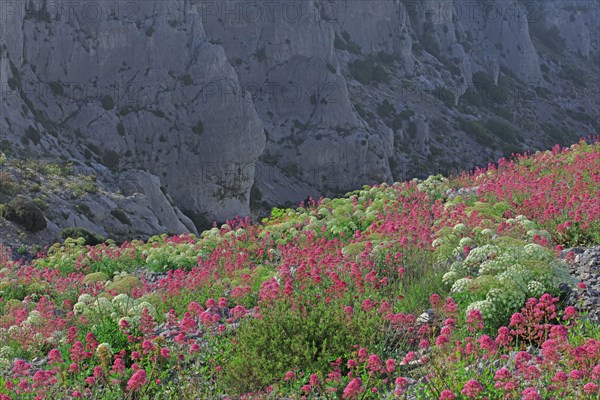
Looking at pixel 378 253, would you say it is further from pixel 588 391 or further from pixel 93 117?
pixel 93 117

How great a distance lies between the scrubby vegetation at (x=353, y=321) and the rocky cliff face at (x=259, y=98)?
2922cm

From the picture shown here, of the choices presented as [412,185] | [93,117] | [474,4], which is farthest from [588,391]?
[474,4]

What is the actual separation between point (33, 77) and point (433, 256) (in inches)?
2344

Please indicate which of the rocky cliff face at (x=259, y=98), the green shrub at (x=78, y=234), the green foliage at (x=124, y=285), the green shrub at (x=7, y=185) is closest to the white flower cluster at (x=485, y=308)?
the green foliage at (x=124, y=285)

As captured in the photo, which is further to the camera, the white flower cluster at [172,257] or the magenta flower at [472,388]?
the white flower cluster at [172,257]

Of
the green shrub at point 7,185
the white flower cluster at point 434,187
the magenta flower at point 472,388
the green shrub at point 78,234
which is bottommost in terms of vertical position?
the green shrub at point 78,234

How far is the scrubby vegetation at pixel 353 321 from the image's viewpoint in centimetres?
744

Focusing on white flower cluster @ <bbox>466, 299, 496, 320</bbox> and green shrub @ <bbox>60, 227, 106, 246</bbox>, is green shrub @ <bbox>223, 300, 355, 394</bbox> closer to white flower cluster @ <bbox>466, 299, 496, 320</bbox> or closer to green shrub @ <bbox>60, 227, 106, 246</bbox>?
white flower cluster @ <bbox>466, 299, 496, 320</bbox>

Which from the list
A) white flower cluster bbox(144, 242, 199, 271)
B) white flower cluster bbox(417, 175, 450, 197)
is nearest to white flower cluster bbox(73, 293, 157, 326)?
white flower cluster bbox(144, 242, 199, 271)

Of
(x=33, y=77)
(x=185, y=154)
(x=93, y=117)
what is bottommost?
(x=185, y=154)

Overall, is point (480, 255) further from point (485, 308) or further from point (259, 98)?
point (259, 98)

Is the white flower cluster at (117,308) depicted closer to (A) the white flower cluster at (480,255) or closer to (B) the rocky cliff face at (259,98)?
(A) the white flower cluster at (480,255)

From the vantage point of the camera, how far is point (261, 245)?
16875 millimetres

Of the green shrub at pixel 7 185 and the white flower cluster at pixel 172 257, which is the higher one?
the white flower cluster at pixel 172 257
